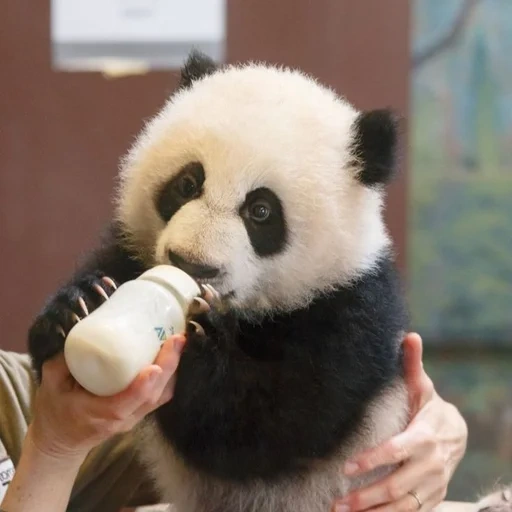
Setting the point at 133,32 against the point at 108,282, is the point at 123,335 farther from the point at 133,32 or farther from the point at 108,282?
the point at 133,32

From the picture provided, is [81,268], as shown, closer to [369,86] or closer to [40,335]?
[40,335]

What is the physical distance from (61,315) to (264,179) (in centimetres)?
33

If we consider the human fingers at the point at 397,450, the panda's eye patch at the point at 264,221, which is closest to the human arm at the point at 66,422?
the panda's eye patch at the point at 264,221

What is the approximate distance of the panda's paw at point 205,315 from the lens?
0.98 m

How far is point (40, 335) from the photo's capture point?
1048 mm

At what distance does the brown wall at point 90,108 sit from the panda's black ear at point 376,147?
0.98 meters

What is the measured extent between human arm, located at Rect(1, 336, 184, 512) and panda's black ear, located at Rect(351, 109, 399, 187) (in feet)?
1.45

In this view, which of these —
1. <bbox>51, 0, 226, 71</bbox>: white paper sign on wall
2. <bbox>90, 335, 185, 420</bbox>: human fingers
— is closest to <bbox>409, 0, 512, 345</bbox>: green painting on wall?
<bbox>51, 0, 226, 71</bbox>: white paper sign on wall

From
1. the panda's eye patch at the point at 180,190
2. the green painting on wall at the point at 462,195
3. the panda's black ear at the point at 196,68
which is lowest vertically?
the green painting on wall at the point at 462,195

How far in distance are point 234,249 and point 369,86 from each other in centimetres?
125

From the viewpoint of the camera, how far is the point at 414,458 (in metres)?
1.29

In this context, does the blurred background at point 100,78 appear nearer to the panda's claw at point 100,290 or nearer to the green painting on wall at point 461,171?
the green painting on wall at point 461,171

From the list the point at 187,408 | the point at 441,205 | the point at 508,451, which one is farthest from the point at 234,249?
the point at 508,451

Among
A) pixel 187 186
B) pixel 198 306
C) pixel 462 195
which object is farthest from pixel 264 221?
pixel 462 195
